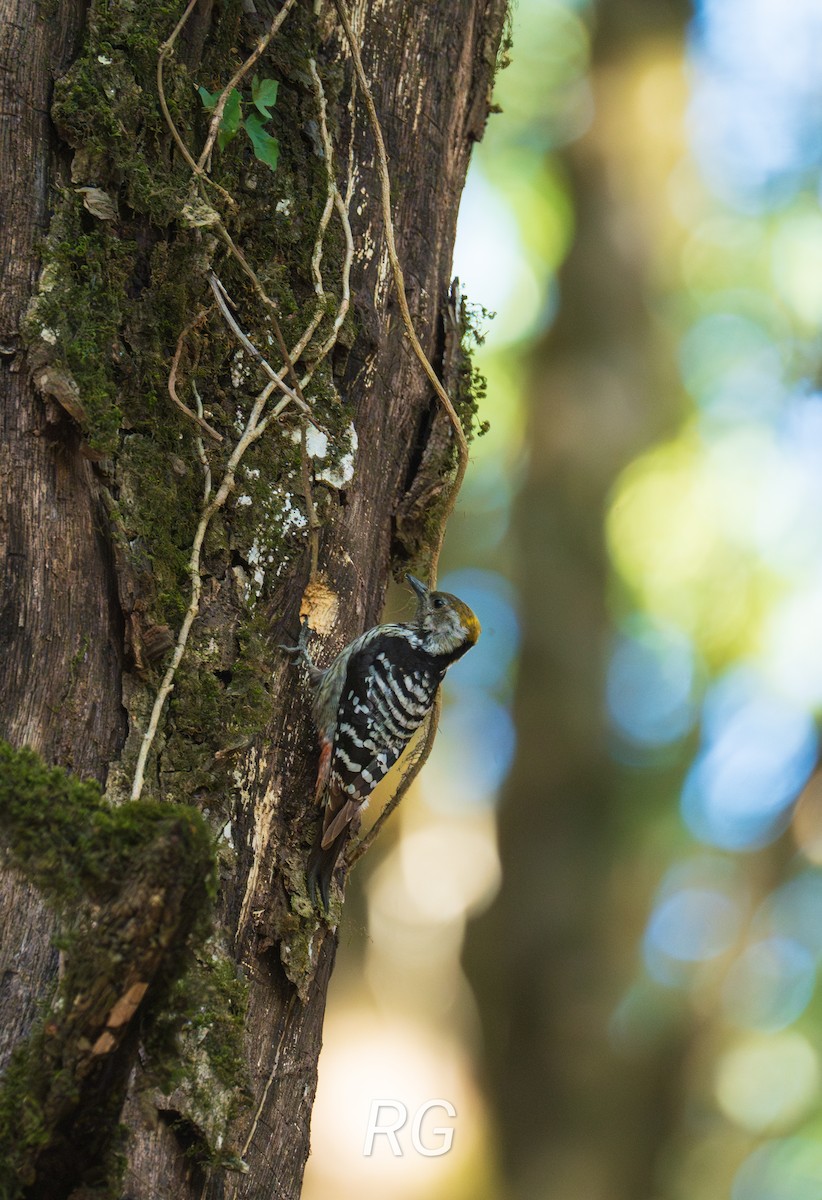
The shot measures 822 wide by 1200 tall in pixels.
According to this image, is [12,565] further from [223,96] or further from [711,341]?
[711,341]

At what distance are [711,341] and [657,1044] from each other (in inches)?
229

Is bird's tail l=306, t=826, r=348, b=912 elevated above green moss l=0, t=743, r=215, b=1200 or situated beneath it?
elevated above

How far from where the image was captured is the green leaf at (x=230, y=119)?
2.28 meters

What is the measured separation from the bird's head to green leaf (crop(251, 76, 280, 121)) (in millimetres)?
2100

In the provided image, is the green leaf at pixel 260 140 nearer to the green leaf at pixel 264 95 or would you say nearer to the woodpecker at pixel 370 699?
the green leaf at pixel 264 95

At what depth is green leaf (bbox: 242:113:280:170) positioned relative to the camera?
91.3 inches

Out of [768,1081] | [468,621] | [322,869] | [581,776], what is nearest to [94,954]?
[322,869]

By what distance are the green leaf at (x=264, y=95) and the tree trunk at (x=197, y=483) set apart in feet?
0.17

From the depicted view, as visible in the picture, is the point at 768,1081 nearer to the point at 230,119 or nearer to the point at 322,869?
the point at 322,869

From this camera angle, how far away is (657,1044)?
229 inches

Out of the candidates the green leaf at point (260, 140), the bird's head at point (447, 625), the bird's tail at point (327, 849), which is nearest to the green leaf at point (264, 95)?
the green leaf at point (260, 140)

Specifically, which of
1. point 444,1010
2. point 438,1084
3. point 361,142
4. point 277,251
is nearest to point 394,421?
point 277,251

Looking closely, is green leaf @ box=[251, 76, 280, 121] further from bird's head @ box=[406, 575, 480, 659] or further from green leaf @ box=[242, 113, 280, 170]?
bird's head @ box=[406, 575, 480, 659]

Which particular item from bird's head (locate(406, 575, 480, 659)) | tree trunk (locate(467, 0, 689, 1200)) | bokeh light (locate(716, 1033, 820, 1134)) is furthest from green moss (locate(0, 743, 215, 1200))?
bokeh light (locate(716, 1033, 820, 1134))
